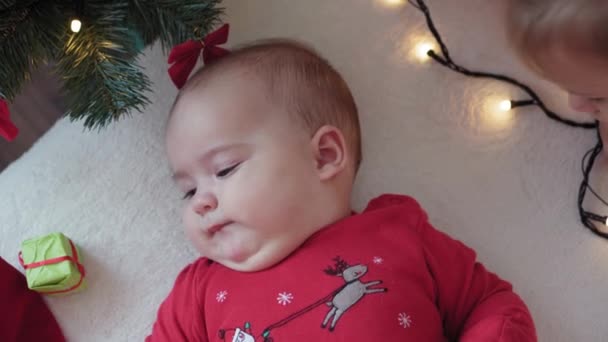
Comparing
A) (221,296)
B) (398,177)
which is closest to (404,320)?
(221,296)

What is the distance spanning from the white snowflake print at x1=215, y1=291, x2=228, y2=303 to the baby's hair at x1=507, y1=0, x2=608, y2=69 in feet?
1.67

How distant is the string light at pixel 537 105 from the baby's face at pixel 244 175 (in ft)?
1.38

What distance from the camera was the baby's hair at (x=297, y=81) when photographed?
2.82 ft

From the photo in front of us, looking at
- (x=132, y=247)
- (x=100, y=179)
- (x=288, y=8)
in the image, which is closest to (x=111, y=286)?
(x=132, y=247)

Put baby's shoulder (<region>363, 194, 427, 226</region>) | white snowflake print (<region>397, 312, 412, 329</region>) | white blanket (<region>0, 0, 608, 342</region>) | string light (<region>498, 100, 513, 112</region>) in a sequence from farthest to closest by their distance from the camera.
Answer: string light (<region>498, 100, 513, 112</region>) < white blanket (<region>0, 0, 608, 342</region>) < baby's shoulder (<region>363, 194, 427, 226</region>) < white snowflake print (<region>397, 312, 412, 329</region>)

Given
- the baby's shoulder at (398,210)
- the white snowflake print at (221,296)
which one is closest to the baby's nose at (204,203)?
the white snowflake print at (221,296)

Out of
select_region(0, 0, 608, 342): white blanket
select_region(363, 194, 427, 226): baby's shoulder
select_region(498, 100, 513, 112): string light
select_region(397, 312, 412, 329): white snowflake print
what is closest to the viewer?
select_region(397, 312, 412, 329): white snowflake print

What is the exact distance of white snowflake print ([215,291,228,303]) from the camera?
32.9 inches

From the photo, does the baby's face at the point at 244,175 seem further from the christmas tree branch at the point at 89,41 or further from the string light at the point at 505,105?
the string light at the point at 505,105

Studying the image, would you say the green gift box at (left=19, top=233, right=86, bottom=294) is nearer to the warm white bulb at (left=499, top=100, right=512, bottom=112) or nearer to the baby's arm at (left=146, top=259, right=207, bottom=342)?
the baby's arm at (left=146, top=259, right=207, bottom=342)

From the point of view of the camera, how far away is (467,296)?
0.84m

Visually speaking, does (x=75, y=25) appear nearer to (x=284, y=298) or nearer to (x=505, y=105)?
(x=284, y=298)

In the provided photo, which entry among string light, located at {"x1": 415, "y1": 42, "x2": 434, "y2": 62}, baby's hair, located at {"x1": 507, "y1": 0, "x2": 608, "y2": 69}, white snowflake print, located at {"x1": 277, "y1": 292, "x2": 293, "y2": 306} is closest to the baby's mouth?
white snowflake print, located at {"x1": 277, "y1": 292, "x2": 293, "y2": 306}

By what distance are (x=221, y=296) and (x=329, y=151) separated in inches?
10.0
